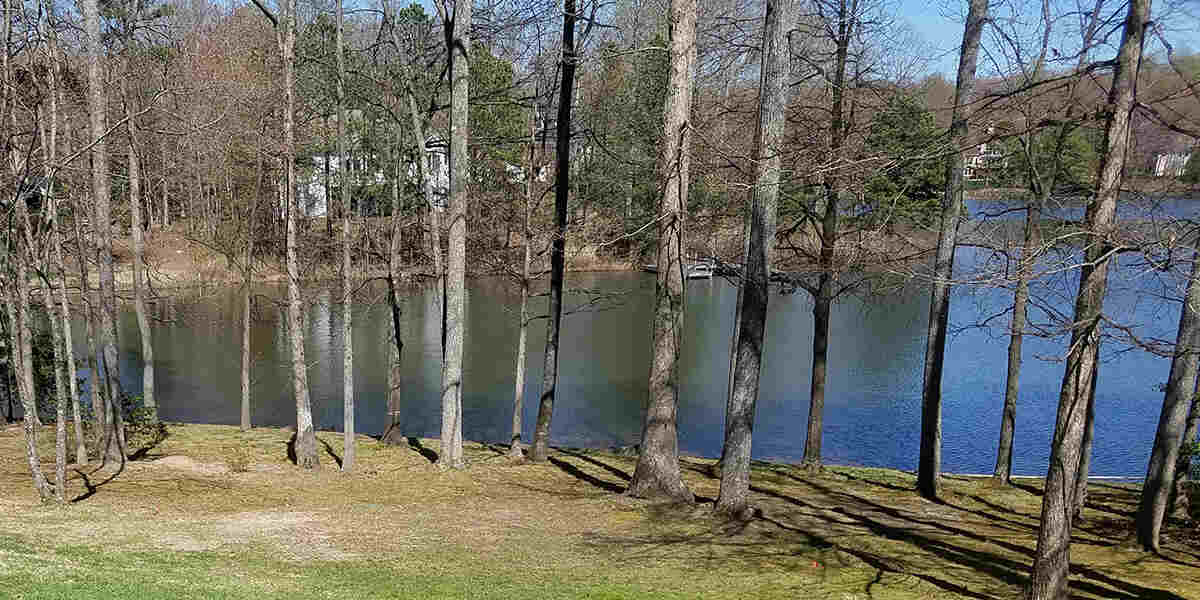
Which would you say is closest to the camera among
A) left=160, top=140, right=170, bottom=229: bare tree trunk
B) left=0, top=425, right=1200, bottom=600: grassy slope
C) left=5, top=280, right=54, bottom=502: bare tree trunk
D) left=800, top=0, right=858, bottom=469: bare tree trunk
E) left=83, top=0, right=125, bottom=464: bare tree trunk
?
left=0, top=425, right=1200, bottom=600: grassy slope

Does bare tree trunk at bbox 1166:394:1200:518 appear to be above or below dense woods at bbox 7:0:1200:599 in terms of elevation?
below

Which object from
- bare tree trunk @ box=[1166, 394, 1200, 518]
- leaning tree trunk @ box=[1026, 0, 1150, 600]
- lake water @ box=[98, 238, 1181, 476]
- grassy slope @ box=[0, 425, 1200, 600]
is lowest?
lake water @ box=[98, 238, 1181, 476]

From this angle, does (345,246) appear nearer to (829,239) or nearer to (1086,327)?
(829,239)

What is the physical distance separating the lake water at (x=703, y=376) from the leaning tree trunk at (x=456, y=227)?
3424mm

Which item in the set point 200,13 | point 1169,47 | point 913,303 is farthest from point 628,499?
point 200,13

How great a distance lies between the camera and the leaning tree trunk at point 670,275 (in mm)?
10781

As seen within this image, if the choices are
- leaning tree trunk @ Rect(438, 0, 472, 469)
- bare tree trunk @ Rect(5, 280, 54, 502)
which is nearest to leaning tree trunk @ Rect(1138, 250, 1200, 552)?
leaning tree trunk @ Rect(438, 0, 472, 469)

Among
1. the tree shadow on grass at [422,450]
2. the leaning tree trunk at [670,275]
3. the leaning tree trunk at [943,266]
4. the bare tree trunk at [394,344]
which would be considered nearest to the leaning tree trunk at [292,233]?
the tree shadow on grass at [422,450]

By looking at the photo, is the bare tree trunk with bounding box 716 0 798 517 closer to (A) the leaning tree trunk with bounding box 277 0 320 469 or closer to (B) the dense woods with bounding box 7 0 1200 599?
(B) the dense woods with bounding box 7 0 1200 599

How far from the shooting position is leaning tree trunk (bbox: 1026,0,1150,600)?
20.8ft

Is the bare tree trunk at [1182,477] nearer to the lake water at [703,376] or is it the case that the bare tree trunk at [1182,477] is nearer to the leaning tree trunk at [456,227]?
the lake water at [703,376]

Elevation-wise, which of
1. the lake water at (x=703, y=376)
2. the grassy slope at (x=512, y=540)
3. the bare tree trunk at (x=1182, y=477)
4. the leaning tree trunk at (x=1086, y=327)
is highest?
the leaning tree trunk at (x=1086, y=327)

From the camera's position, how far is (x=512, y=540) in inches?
372

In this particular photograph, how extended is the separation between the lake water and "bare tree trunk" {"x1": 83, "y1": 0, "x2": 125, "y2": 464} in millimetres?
4936
